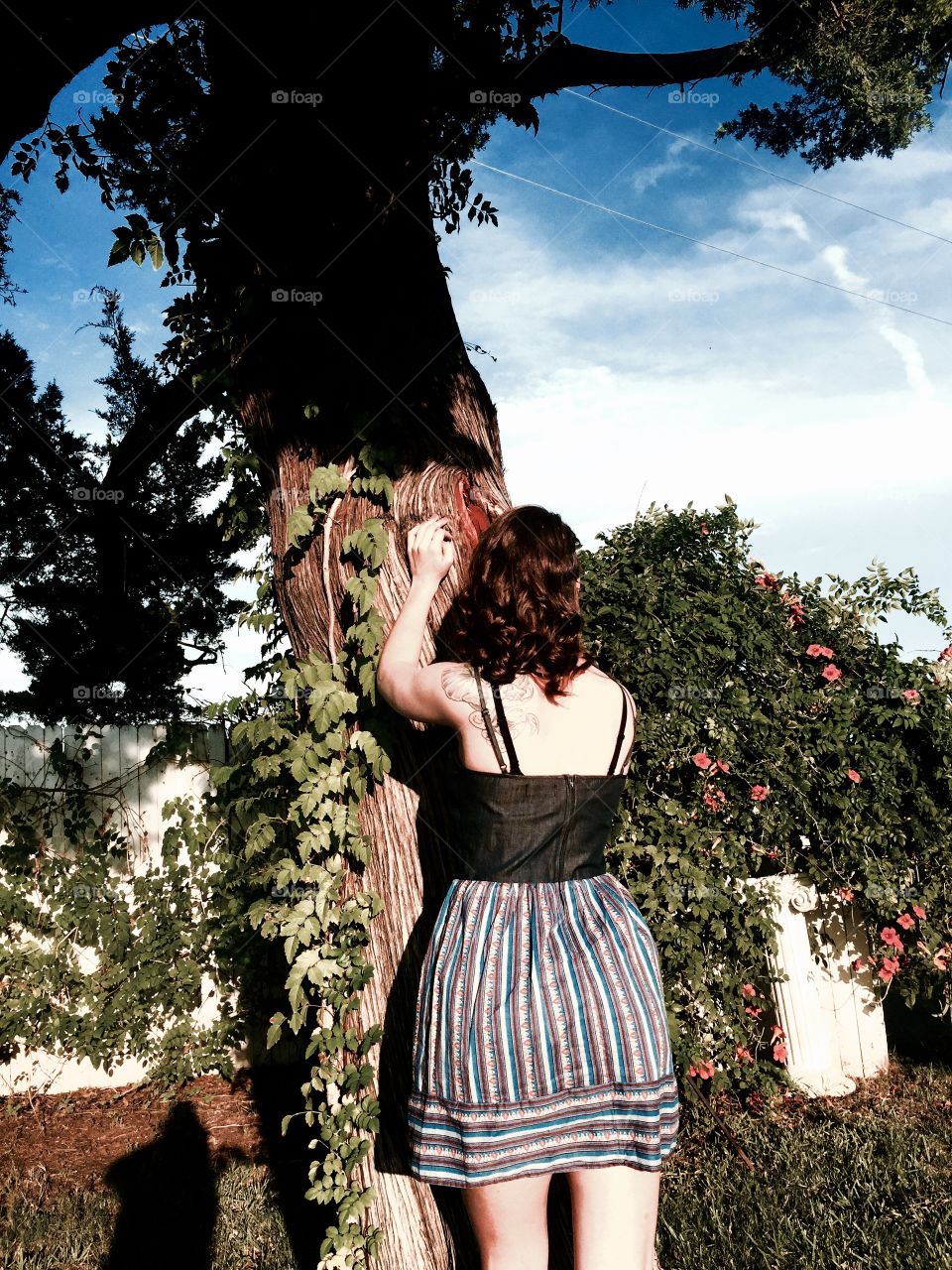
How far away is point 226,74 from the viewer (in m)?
2.92

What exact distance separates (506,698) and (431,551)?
1.90ft

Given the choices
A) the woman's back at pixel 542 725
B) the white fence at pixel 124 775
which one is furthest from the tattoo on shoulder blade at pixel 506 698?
the white fence at pixel 124 775

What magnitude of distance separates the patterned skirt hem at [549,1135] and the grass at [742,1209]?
5.00 feet

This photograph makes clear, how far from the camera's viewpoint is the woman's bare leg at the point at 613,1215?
5.82ft

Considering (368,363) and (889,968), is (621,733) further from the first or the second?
(889,968)

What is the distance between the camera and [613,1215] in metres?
1.80

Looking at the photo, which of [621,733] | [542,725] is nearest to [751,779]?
[621,733]

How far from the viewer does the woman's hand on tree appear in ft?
7.68

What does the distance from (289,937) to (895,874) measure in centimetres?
313

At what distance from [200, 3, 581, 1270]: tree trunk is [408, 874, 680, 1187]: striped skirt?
58 cm

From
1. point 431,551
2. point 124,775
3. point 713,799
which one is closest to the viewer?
point 431,551

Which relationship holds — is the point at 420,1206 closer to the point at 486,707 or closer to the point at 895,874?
the point at 486,707

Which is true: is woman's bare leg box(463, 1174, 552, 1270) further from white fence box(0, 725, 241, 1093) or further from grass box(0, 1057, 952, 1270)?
white fence box(0, 725, 241, 1093)

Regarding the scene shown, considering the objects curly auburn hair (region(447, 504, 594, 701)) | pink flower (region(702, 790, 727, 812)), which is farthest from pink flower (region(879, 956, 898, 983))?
curly auburn hair (region(447, 504, 594, 701))
